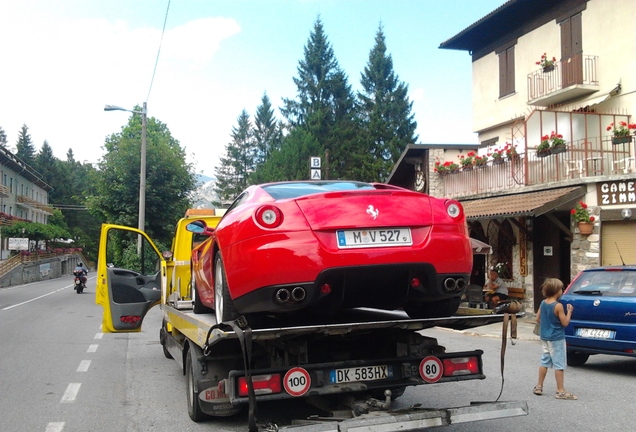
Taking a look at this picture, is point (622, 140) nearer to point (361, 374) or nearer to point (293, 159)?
point (361, 374)

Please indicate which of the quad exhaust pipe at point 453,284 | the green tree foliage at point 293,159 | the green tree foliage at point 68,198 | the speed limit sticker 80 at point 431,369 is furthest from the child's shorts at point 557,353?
the green tree foliage at point 68,198

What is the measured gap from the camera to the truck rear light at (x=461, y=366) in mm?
5413

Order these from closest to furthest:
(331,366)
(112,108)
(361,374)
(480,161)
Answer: (331,366), (361,374), (480,161), (112,108)

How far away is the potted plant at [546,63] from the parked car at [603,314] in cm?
1181

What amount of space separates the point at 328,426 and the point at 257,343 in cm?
100

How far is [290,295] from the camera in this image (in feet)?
15.5

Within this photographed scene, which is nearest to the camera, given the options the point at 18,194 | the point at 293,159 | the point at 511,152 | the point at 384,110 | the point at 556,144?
the point at 556,144

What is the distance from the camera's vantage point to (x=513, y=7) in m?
22.0

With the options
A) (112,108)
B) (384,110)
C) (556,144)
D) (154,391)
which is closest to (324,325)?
(154,391)

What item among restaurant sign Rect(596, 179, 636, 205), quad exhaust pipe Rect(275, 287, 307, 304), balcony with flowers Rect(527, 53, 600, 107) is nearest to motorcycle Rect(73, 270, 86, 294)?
balcony with flowers Rect(527, 53, 600, 107)

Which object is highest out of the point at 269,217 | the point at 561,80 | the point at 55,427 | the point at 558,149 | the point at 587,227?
the point at 561,80

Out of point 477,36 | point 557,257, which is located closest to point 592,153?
point 557,257

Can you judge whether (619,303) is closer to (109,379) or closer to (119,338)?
(109,379)

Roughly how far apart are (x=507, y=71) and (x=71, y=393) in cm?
1943
